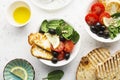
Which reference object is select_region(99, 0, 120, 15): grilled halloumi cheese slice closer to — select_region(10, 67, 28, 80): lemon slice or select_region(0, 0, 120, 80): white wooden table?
select_region(0, 0, 120, 80): white wooden table

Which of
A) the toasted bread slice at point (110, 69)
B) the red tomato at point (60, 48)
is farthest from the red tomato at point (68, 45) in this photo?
the toasted bread slice at point (110, 69)

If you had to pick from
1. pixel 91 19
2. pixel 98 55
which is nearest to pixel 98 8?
pixel 91 19

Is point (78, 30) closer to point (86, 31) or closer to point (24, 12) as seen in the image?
point (86, 31)

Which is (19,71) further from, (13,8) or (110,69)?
(110,69)

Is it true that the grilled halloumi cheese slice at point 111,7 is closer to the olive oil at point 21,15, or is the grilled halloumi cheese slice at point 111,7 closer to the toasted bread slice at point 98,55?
the toasted bread slice at point 98,55

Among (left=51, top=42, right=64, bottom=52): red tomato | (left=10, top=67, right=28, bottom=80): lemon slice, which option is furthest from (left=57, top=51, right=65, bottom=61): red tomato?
(left=10, top=67, right=28, bottom=80): lemon slice
